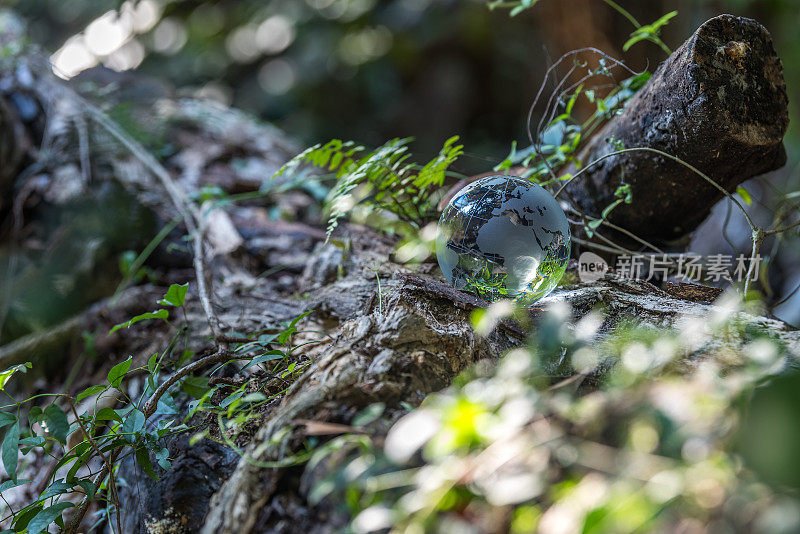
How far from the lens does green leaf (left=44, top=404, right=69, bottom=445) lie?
4.39ft

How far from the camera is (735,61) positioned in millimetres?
1654

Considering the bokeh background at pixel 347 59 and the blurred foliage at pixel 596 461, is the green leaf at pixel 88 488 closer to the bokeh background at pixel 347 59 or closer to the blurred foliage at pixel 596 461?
the blurred foliage at pixel 596 461

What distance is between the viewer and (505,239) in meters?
1.41

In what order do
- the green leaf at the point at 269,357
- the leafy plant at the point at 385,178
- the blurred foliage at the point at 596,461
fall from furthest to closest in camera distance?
the leafy plant at the point at 385,178
the green leaf at the point at 269,357
the blurred foliage at the point at 596,461

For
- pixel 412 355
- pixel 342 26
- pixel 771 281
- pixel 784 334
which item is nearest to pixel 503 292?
pixel 412 355

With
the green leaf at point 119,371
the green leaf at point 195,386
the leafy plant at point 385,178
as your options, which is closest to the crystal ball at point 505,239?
the leafy plant at point 385,178

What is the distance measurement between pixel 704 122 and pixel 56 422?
189 centimetres

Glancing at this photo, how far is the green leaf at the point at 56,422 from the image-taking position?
1.34m

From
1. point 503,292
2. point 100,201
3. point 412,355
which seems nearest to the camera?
point 412,355

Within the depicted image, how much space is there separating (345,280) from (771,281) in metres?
2.10

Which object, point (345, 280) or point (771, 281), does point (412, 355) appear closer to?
point (345, 280)

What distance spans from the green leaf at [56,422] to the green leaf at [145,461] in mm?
171

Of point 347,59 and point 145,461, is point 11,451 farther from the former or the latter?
point 347,59

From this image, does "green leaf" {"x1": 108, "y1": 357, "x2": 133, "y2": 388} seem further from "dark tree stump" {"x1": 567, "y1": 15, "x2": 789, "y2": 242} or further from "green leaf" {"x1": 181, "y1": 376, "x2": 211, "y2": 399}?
"dark tree stump" {"x1": 567, "y1": 15, "x2": 789, "y2": 242}
